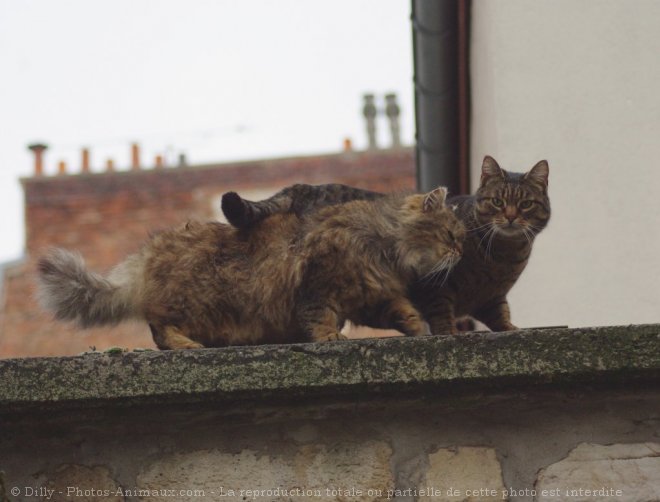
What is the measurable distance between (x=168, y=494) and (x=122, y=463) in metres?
0.16

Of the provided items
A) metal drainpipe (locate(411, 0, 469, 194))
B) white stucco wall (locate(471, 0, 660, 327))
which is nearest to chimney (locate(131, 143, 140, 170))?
metal drainpipe (locate(411, 0, 469, 194))

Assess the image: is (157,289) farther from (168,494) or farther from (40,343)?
(40,343)

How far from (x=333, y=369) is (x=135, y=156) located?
20.1 metres

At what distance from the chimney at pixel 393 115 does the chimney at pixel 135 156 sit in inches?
186

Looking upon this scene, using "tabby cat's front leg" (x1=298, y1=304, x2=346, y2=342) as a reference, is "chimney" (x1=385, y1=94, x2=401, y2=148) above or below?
above

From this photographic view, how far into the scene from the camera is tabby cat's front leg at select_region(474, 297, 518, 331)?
4.77 m

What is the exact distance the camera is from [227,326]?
→ 4254 mm

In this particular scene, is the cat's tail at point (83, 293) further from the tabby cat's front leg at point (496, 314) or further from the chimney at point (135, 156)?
the chimney at point (135, 156)

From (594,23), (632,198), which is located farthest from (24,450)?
(594,23)

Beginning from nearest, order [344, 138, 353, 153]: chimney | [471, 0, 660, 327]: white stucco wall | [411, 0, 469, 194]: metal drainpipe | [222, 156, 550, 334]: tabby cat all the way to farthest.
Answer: [222, 156, 550, 334]: tabby cat
[471, 0, 660, 327]: white stucco wall
[411, 0, 469, 194]: metal drainpipe
[344, 138, 353, 153]: chimney

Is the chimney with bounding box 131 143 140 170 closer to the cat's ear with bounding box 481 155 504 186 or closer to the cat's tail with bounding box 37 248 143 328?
the cat's ear with bounding box 481 155 504 186

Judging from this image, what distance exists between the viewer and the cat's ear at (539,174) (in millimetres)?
4918

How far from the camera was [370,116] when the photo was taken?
944 inches

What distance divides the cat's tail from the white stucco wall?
2994mm
